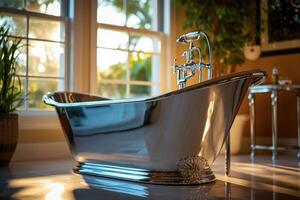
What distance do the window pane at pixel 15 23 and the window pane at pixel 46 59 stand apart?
0.41 feet

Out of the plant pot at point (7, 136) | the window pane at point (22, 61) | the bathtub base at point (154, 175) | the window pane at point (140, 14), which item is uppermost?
the window pane at point (140, 14)

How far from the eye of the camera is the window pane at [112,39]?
12.7 ft

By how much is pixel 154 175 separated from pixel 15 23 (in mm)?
1831

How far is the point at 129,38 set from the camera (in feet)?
13.3

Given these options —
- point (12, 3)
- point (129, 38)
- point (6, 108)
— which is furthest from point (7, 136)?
point (129, 38)

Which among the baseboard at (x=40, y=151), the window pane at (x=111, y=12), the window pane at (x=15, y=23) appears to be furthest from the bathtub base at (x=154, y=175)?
the window pane at (x=111, y=12)

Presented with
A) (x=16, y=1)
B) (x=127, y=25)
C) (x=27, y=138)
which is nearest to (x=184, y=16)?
(x=127, y=25)

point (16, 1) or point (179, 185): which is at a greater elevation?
point (16, 1)

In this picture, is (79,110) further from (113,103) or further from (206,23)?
(206,23)

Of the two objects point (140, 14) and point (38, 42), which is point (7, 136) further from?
point (140, 14)

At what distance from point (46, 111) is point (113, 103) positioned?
1258 mm

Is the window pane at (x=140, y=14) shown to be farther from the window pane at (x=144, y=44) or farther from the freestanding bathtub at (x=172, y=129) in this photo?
the freestanding bathtub at (x=172, y=129)

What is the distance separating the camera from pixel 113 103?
96.7 inches

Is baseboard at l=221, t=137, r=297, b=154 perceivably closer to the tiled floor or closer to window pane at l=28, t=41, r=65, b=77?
the tiled floor
